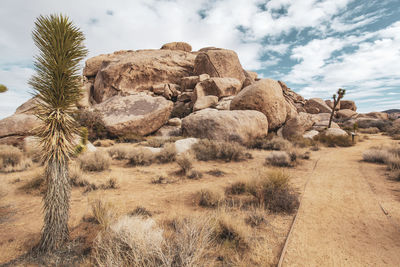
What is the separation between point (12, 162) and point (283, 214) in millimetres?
8768

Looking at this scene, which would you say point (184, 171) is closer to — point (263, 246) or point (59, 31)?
point (263, 246)

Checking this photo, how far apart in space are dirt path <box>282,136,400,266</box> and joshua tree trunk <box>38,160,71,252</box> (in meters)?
2.76

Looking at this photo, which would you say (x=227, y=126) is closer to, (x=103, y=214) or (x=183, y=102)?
(x=103, y=214)

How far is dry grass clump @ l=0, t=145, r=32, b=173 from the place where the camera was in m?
5.82

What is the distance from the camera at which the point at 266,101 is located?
11.3 meters

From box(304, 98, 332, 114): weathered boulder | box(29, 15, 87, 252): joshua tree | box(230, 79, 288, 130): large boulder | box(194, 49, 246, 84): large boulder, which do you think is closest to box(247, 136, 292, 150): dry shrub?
box(230, 79, 288, 130): large boulder

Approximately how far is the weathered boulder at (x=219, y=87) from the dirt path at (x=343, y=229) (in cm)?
1369

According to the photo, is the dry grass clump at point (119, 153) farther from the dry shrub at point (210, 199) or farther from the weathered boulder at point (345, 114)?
the weathered boulder at point (345, 114)

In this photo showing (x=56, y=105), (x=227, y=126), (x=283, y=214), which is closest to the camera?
(x=56, y=105)

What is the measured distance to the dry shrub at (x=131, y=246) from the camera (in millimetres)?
1704

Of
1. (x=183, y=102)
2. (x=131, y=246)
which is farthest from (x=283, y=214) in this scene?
(x=183, y=102)

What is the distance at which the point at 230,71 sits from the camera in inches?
824

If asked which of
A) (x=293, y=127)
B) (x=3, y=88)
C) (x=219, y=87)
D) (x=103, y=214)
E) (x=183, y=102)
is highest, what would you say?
(x=219, y=87)

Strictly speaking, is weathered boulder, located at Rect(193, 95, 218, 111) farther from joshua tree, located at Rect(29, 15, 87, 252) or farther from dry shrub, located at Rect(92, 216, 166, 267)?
dry shrub, located at Rect(92, 216, 166, 267)
